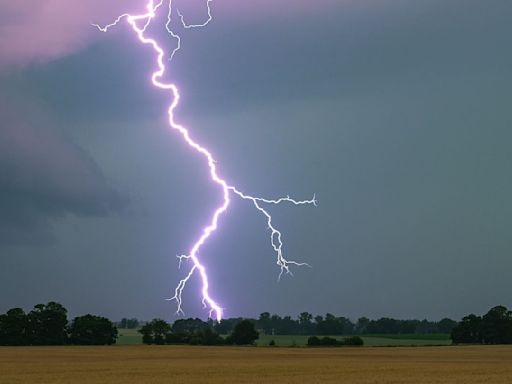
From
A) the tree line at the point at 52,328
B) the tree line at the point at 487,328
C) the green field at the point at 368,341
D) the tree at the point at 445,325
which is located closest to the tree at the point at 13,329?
the tree line at the point at 52,328

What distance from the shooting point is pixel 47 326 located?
274ft

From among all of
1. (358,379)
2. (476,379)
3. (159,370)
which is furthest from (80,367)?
(476,379)

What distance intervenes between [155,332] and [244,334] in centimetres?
1017

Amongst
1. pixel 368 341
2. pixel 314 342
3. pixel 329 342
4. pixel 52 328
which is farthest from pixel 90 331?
pixel 368 341

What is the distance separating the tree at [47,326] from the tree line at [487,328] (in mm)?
45727

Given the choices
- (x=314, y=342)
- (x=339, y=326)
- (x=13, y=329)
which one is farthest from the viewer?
(x=339, y=326)

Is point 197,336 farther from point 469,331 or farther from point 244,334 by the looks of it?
point 469,331

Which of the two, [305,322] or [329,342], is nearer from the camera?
[329,342]

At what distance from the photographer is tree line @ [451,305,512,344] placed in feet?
297

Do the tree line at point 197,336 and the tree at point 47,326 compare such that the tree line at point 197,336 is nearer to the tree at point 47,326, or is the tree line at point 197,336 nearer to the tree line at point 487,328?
the tree at point 47,326

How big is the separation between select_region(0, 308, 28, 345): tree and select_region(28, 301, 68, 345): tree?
2.08 ft

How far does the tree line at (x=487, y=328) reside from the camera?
297ft

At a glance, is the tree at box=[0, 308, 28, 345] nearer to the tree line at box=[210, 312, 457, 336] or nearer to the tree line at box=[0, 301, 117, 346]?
the tree line at box=[0, 301, 117, 346]

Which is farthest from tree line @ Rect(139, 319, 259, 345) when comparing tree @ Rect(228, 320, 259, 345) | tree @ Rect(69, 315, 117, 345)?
tree @ Rect(69, 315, 117, 345)
